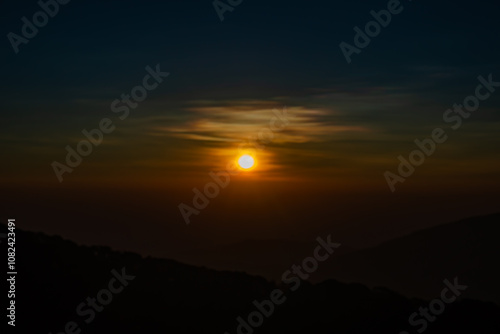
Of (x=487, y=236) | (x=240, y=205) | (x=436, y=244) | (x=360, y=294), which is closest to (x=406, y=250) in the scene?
(x=436, y=244)

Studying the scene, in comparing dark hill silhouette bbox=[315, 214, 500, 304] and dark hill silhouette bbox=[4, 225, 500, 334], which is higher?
dark hill silhouette bbox=[315, 214, 500, 304]

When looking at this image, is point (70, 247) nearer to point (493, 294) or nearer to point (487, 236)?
point (493, 294)

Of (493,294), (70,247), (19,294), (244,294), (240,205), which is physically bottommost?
(19,294)

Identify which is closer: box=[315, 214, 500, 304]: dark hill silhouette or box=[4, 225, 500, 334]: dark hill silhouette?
box=[4, 225, 500, 334]: dark hill silhouette

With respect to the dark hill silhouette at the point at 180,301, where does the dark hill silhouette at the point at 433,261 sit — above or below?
A: above

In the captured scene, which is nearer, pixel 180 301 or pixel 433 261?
pixel 180 301

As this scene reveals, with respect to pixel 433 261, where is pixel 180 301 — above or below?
below

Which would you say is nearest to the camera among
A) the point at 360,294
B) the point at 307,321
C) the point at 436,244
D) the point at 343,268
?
the point at 307,321

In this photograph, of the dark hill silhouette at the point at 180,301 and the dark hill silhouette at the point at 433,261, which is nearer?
the dark hill silhouette at the point at 180,301
